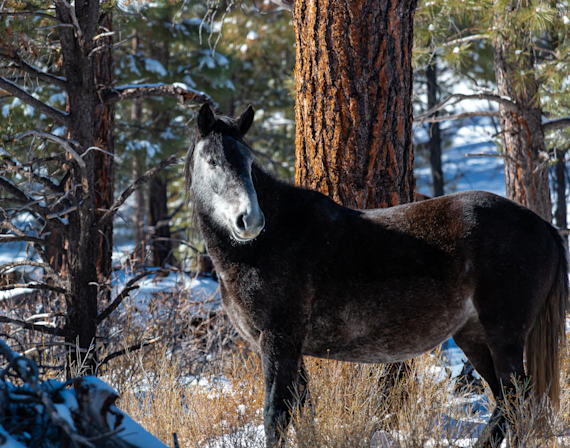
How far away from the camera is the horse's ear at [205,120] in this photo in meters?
3.08

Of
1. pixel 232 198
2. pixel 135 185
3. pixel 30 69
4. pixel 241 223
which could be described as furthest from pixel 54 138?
pixel 241 223

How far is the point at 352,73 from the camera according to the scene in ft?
13.5

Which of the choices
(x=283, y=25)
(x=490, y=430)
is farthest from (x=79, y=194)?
(x=283, y=25)

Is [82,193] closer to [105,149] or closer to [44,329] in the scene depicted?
[44,329]

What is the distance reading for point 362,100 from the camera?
4105 mm

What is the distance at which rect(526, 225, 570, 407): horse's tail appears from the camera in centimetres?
323

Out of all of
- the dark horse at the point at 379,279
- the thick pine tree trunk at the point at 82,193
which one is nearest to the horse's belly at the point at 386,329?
the dark horse at the point at 379,279

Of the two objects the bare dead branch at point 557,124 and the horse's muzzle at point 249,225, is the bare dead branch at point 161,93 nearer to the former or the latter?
the horse's muzzle at point 249,225

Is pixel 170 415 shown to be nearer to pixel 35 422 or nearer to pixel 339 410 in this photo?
pixel 339 410

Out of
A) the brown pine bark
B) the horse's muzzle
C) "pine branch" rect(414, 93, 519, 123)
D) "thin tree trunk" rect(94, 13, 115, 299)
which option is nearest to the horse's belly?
the horse's muzzle

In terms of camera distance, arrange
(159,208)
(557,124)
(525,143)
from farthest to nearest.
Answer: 1. (159,208)
2. (525,143)
3. (557,124)

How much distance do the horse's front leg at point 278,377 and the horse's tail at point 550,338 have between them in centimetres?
156

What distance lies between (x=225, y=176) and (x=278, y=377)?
4.07 ft

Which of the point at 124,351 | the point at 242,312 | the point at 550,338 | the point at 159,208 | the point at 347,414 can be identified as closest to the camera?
the point at 242,312
